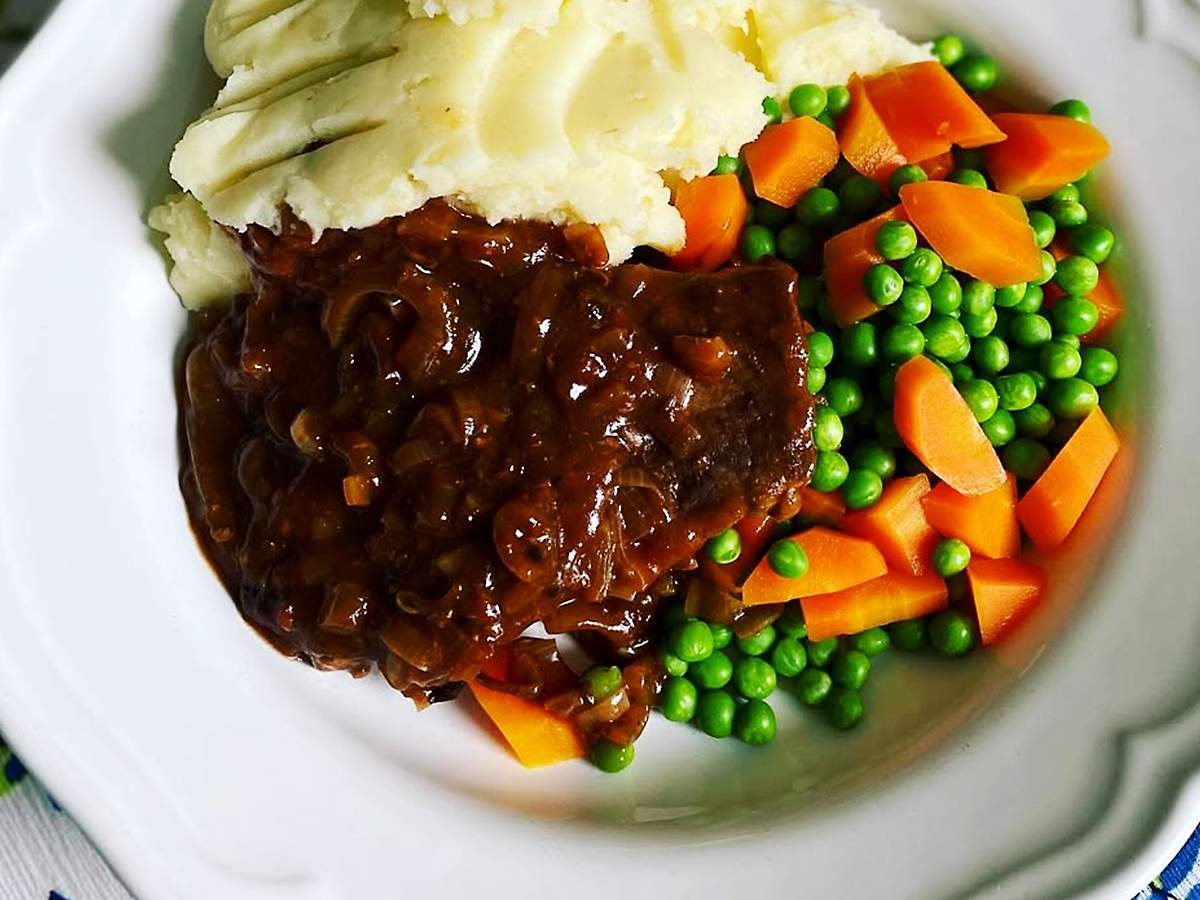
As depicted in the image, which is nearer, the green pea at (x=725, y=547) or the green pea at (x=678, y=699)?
the green pea at (x=725, y=547)

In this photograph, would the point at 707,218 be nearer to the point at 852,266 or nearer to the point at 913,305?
the point at 852,266

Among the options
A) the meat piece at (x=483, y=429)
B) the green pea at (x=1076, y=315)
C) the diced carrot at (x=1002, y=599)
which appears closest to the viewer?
the meat piece at (x=483, y=429)

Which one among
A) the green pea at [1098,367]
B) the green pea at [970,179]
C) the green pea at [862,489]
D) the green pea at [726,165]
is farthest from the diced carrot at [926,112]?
the green pea at [862,489]

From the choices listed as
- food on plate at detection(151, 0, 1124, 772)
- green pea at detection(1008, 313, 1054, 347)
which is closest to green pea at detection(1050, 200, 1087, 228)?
food on plate at detection(151, 0, 1124, 772)

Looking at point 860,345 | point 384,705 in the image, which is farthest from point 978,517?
point 384,705

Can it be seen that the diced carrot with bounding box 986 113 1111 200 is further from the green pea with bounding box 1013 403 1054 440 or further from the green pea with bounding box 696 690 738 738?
the green pea with bounding box 696 690 738 738

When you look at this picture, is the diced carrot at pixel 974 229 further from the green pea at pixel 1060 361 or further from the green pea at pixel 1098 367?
the green pea at pixel 1098 367
